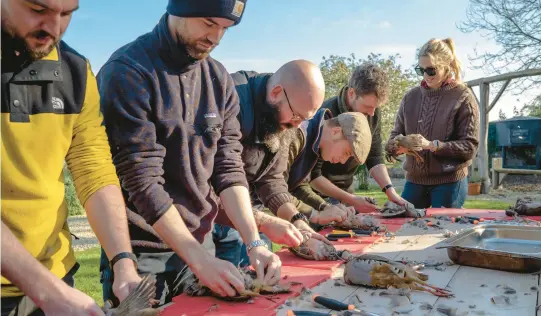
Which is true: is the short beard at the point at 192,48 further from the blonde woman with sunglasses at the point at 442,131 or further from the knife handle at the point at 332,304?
the blonde woman with sunglasses at the point at 442,131

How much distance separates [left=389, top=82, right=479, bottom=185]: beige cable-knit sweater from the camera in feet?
15.1

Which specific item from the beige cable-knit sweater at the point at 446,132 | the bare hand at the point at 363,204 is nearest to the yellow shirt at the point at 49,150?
Answer: the bare hand at the point at 363,204

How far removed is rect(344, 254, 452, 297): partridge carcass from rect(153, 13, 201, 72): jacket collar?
1154 mm

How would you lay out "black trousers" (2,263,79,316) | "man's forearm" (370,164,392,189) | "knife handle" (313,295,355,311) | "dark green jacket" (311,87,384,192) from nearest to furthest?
1. "black trousers" (2,263,79,316)
2. "knife handle" (313,295,355,311)
3. "dark green jacket" (311,87,384,192)
4. "man's forearm" (370,164,392,189)

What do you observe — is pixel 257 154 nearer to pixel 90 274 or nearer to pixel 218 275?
pixel 218 275

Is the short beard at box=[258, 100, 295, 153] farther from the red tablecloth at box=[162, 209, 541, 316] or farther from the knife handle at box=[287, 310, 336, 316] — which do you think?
the knife handle at box=[287, 310, 336, 316]

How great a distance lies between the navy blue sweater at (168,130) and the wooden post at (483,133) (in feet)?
32.4

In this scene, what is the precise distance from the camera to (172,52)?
2.33 m

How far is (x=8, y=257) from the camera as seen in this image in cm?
139

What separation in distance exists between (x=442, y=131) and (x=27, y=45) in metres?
3.91

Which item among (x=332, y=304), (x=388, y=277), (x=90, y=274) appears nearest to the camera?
(x=332, y=304)

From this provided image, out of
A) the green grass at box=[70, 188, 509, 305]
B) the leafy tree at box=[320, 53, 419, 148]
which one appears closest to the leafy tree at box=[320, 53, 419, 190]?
the leafy tree at box=[320, 53, 419, 148]

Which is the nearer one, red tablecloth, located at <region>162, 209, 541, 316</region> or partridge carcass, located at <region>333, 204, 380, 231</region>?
red tablecloth, located at <region>162, 209, 541, 316</region>

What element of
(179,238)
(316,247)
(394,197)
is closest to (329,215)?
(316,247)
